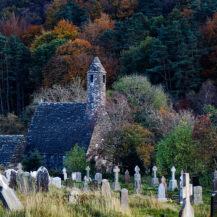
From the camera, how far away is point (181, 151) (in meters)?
22.5

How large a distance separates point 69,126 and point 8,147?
17.9 feet

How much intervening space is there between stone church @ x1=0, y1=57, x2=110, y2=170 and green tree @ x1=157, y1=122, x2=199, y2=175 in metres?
8.76

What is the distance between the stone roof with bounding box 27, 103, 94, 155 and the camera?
31650mm

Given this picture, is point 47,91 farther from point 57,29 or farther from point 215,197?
point 215,197

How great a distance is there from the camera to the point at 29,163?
28.9m

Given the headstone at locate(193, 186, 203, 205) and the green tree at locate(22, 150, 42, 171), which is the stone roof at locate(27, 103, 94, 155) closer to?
the green tree at locate(22, 150, 42, 171)

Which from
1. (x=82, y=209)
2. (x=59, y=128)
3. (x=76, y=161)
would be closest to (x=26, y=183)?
(x=82, y=209)

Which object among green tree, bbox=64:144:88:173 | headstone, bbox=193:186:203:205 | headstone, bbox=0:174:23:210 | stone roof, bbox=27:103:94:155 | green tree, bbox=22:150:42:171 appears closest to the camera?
headstone, bbox=0:174:23:210

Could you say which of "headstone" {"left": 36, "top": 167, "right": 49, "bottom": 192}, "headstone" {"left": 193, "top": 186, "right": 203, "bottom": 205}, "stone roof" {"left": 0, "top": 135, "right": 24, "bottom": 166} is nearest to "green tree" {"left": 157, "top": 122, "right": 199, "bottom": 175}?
"headstone" {"left": 193, "top": 186, "right": 203, "bottom": 205}

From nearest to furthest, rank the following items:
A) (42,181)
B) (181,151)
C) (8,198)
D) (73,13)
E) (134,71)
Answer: (8,198) < (42,181) < (181,151) < (134,71) < (73,13)

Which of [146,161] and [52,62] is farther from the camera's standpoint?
[52,62]

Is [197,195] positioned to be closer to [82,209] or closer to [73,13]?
[82,209]

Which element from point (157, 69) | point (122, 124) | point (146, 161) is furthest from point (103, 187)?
point (157, 69)

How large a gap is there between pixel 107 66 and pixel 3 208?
41.7 meters
